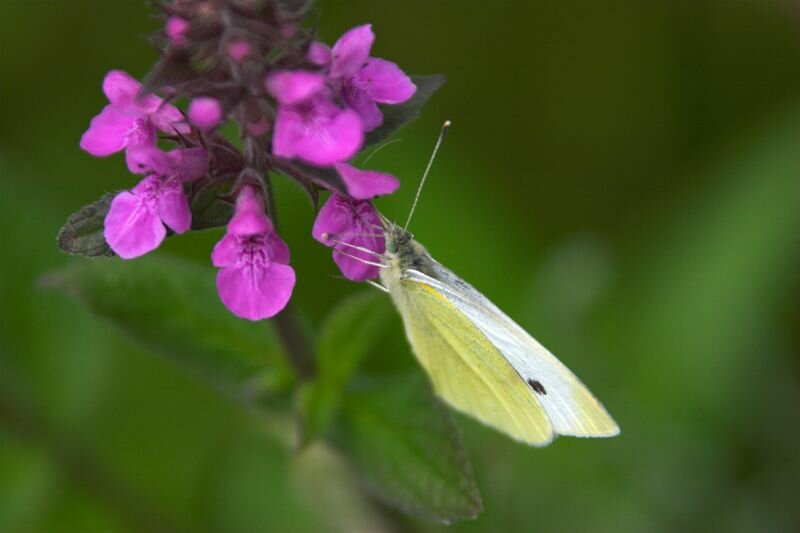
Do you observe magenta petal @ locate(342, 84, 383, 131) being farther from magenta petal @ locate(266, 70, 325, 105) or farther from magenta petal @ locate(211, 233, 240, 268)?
magenta petal @ locate(211, 233, 240, 268)

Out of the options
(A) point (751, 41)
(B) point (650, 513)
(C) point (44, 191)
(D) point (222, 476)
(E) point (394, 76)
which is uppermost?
(A) point (751, 41)

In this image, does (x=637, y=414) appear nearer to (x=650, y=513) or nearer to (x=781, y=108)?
(x=650, y=513)

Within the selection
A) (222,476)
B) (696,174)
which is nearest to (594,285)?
(696,174)

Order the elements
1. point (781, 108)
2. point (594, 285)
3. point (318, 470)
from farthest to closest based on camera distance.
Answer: point (781, 108) → point (594, 285) → point (318, 470)

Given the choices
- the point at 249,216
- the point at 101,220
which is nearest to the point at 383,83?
the point at 249,216

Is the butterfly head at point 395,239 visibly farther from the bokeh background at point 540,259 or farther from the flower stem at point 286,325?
the bokeh background at point 540,259

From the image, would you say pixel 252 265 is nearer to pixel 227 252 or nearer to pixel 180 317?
pixel 227 252

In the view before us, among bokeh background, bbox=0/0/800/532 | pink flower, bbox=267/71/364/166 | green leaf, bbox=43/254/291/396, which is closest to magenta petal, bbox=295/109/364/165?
pink flower, bbox=267/71/364/166

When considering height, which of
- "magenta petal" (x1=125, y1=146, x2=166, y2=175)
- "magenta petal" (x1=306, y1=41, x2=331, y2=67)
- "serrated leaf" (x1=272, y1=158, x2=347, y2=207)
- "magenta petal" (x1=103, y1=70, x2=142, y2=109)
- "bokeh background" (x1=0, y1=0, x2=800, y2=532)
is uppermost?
"magenta petal" (x1=306, y1=41, x2=331, y2=67)
